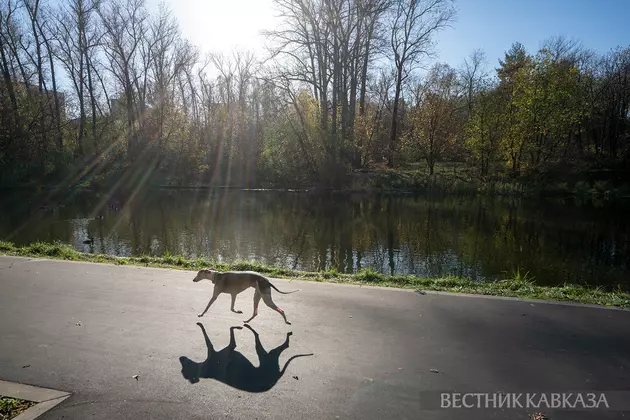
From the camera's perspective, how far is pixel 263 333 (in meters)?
5.23

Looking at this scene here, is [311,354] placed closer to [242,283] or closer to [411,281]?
[242,283]

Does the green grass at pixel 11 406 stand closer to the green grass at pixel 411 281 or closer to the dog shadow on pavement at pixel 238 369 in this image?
the dog shadow on pavement at pixel 238 369

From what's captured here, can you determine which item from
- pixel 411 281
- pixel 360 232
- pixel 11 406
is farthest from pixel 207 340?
pixel 360 232

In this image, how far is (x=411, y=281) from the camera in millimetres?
8320

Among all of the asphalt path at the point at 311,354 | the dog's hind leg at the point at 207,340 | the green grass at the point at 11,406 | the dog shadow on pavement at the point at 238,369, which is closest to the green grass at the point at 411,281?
the asphalt path at the point at 311,354

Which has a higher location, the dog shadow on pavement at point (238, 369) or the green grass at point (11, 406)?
the green grass at point (11, 406)

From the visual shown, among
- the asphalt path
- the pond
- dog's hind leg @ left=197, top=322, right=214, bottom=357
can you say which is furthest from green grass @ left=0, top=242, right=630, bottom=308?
dog's hind leg @ left=197, top=322, right=214, bottom=357

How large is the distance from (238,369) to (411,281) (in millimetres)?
4945

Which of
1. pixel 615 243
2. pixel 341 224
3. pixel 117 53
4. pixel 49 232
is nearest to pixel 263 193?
pixel 341 224

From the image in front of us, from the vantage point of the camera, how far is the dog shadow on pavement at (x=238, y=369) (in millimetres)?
4066

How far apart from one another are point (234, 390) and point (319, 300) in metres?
2.75

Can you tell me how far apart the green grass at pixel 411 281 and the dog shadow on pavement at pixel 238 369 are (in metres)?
3.65

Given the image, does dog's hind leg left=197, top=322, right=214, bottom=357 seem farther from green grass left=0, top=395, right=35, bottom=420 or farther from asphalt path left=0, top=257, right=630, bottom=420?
green grass left=0, top=395, right=35, bottom=420

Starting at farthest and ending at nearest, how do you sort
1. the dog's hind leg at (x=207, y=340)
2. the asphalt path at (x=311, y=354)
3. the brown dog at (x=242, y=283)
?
the brown dog at (x=242, y=283) → the dog's hind leg at (x=207, y=340) → the asphalt path at (x=311, y=354)
